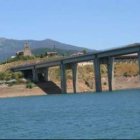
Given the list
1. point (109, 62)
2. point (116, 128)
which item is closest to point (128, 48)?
point (109, 62)

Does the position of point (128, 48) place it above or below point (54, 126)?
above

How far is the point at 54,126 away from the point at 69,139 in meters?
12.8

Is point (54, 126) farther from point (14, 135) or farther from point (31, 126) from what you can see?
point (14, 135)

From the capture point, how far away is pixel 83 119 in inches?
2943

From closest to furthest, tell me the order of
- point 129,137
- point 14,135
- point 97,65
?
1. point 129,137
2. point 14,135
3. point 97,65

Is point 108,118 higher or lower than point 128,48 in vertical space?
lower

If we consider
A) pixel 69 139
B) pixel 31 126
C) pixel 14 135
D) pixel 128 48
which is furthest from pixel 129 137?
pixel 128 48

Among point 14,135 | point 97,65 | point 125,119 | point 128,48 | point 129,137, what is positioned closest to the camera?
point 129,137

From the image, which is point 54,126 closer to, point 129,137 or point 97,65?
point 129,137

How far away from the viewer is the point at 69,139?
54.0 meters

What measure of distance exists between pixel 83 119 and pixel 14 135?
16.6 metres

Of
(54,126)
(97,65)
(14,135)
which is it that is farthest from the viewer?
(97,65)

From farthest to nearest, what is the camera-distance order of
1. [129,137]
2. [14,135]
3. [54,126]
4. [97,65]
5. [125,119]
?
[97,65]
[125,119]
[54,126]
[14,135]
[129,137]

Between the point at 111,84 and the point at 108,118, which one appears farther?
the point at 111,84
